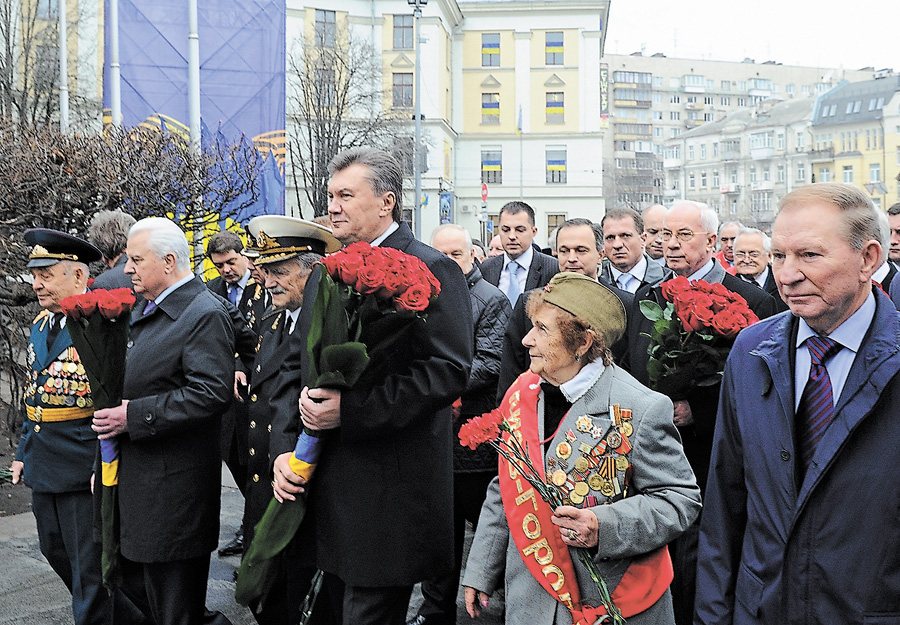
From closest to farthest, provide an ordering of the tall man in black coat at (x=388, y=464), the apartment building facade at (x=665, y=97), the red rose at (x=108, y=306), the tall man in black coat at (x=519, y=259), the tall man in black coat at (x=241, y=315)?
the tall man in black coat at (x=388, y=464), the red rose at (x=108, y=306), the tall man in black coat at (x=241, y=315), the tall man in black coat at (x=519, y=259), the apartment building facade at (x=665, y=97)

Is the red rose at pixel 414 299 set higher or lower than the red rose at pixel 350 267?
lower

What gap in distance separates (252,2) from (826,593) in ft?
55.0

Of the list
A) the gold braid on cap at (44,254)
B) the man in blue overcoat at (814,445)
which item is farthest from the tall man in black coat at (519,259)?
the man in blue overcoat at (814,445)

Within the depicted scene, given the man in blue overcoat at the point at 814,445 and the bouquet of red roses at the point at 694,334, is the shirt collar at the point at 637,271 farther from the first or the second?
the man in blue overcoat at the point at 814,445

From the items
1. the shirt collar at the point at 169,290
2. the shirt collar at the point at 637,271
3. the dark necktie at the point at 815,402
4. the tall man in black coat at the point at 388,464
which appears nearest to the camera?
the dark necktie at the point at 815,402

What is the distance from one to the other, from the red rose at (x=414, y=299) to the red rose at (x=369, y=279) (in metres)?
0.10

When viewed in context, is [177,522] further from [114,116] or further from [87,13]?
[87,13]

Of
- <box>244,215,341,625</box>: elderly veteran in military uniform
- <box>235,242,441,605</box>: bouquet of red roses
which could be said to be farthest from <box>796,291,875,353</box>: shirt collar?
<box>244,215,341,625</box>: elderly veteran in military uniform

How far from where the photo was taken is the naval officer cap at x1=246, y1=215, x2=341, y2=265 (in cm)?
466

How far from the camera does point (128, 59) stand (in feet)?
52.5

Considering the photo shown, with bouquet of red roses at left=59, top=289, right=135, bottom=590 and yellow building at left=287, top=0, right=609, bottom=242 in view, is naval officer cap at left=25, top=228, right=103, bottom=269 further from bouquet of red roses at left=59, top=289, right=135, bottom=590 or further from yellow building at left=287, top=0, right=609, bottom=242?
yellow building at left=287, top=0, right=609, bottom=242

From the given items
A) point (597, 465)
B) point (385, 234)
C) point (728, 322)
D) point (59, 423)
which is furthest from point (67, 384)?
point (728, 322)

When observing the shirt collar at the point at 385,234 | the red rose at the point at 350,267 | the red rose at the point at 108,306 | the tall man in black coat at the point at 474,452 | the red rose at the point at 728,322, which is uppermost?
the shirt collar at the point at 385,234

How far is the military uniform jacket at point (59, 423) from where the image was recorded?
470 cm
